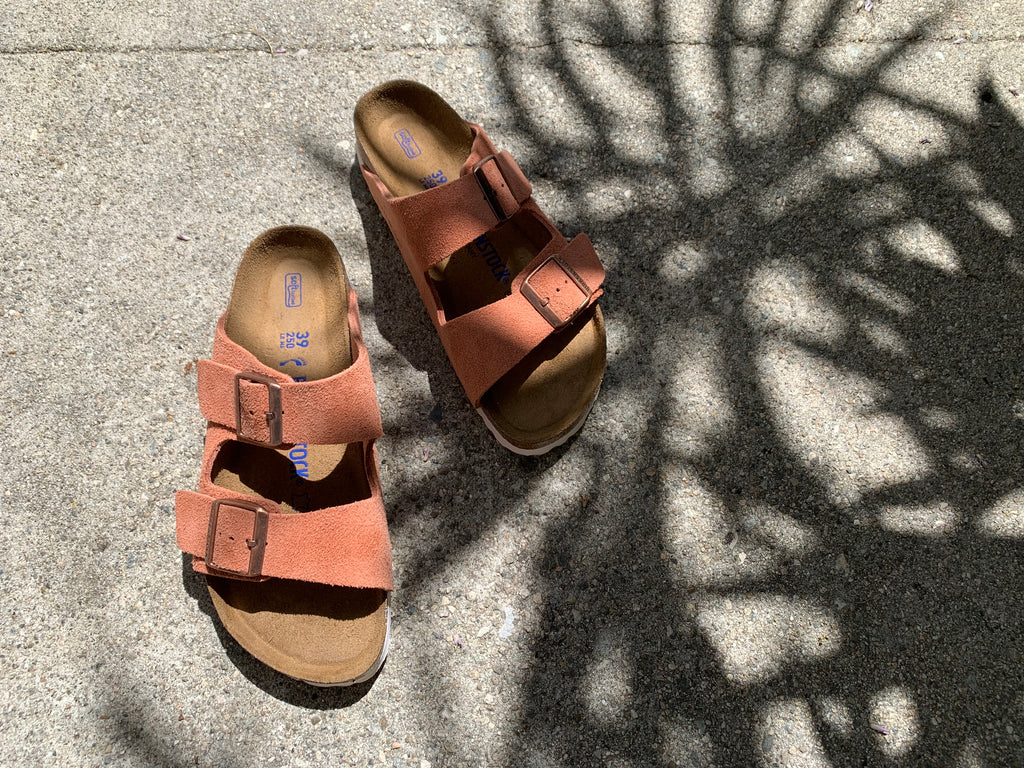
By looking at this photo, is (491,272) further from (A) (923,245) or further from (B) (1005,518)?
(B) (1005,518)

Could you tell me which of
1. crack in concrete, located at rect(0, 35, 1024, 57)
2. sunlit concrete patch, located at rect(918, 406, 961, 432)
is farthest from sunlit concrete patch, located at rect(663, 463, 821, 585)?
crack in concrete, located at rect(0, 35, 1024, 57)

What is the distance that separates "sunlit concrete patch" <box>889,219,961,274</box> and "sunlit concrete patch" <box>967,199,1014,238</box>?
141 mm

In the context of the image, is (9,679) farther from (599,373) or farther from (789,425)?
(789,425)

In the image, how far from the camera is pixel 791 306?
1943mm

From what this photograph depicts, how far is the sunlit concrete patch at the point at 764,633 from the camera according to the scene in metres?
1.72

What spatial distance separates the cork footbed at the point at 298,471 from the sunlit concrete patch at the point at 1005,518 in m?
1.60

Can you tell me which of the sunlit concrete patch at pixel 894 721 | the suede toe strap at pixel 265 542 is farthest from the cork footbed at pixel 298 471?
the sunlit concrete patch at pixel 894 721

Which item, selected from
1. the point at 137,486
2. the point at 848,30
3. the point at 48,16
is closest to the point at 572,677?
the point at 137,486

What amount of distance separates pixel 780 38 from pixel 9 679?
2.86 m

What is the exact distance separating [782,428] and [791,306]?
36 centimetres

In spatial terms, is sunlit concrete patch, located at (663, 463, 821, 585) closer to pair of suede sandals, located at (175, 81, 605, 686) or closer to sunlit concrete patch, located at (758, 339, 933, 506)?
sunlit concrete patch, located at (758, 339, 933, 506)

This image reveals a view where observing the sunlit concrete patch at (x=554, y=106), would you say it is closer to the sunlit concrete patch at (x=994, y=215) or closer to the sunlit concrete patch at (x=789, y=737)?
the sunlit concrete patch at (x=994, y=215)

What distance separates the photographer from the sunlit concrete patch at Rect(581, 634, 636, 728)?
66.4 inches

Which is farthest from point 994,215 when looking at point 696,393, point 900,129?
point 696,393
